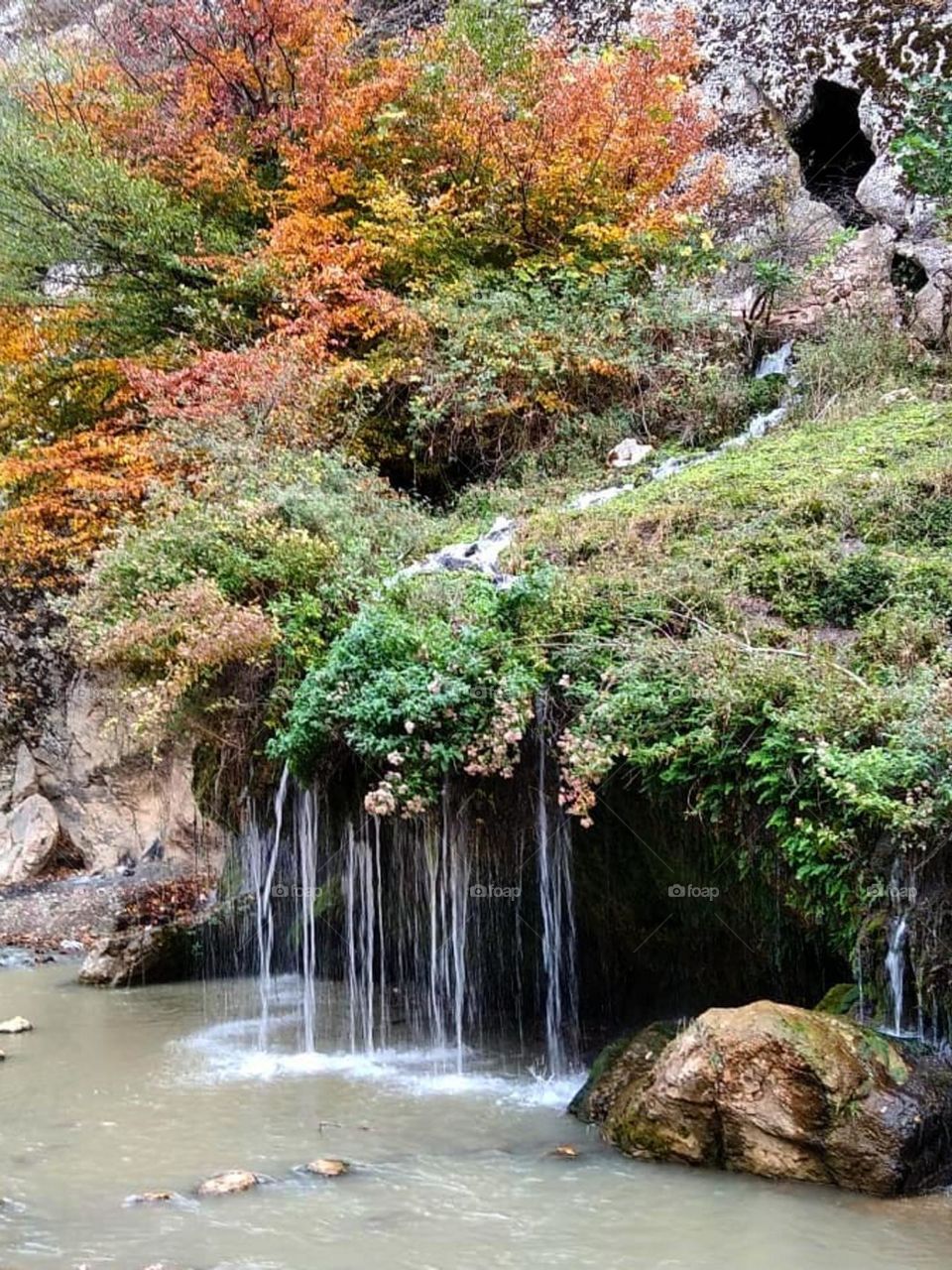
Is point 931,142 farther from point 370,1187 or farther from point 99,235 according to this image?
point 370,1187

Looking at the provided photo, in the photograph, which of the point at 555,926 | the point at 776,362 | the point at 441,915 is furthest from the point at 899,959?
the point at 776,362

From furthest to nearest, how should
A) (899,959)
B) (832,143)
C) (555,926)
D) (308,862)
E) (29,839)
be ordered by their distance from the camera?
1. (832,143)
2. (29,839)
3. (308,862)
4. (555,926)
5. (899,959)

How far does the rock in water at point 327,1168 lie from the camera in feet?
17.7

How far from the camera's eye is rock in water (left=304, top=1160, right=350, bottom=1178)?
5.41 metres

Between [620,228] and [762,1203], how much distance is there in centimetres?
1191

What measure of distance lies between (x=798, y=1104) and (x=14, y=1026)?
20.8 ft

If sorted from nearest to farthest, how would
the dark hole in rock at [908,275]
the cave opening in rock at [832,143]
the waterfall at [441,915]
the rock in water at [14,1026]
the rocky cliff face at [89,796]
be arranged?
the waterfall at [441,915]
the rock in water at [14,1026]
the dark hole in rock at [908,275]
the rocky cliff face at [89,796]
the cave opening in rock at [832,143]

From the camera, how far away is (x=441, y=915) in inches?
307

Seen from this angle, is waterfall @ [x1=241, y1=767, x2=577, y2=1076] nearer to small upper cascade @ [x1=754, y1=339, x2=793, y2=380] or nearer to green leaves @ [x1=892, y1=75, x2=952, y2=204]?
small upper cascade @ [x1=754, y1=339, x2=793, y2=380]

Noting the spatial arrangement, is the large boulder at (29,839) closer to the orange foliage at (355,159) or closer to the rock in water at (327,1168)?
the orange foliage at (355,159)

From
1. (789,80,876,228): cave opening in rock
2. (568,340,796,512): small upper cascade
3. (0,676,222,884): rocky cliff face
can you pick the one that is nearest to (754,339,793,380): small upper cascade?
(568,340,796,512): small upper cascade

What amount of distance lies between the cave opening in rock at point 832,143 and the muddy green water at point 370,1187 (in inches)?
609

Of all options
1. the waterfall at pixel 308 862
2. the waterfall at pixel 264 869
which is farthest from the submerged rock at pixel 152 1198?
the waterfall at pixel 264 869

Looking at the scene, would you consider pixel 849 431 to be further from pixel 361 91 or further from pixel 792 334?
pixel 361 91
